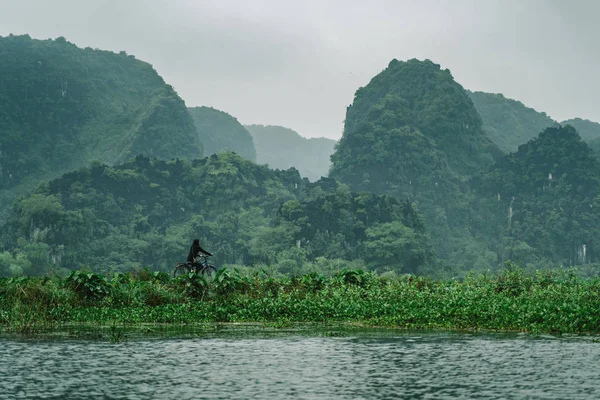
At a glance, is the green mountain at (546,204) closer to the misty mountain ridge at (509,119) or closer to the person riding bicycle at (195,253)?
the misty mountain ridge at (509,119)

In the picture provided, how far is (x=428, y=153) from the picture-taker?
11512cm

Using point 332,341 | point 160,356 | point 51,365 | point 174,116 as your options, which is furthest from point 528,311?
point 174,116

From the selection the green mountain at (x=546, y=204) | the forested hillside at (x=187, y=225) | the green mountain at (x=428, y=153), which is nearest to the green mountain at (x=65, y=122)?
the forested hillside at (x=187, y=225)

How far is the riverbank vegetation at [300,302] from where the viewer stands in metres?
20.0

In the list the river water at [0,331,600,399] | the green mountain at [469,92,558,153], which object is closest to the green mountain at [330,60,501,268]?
the green mountain at [469,92,558,153]

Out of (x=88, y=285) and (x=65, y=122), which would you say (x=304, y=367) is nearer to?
(x=88, y=285)

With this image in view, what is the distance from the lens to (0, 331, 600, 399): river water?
11.9m

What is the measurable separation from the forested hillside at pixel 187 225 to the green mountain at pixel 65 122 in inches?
1078

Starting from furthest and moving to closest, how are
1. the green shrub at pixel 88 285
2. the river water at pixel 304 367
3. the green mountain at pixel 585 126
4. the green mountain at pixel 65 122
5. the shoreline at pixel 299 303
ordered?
the green mountain at pixel 585 126 → the green mountain at pixel 65 122 → the green shrub at pixel 88 285 → the shoreline at pixel 299 303 → the river water at pixel 304 367

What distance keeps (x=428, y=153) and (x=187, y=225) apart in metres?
39.0

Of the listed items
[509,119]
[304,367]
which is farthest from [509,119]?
[304,367]

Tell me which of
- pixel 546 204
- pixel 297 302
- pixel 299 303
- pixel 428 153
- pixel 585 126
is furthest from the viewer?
pixel 585 126

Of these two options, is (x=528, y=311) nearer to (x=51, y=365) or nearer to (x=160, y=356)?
(x=160, y=356)

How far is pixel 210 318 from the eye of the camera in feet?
71.2
